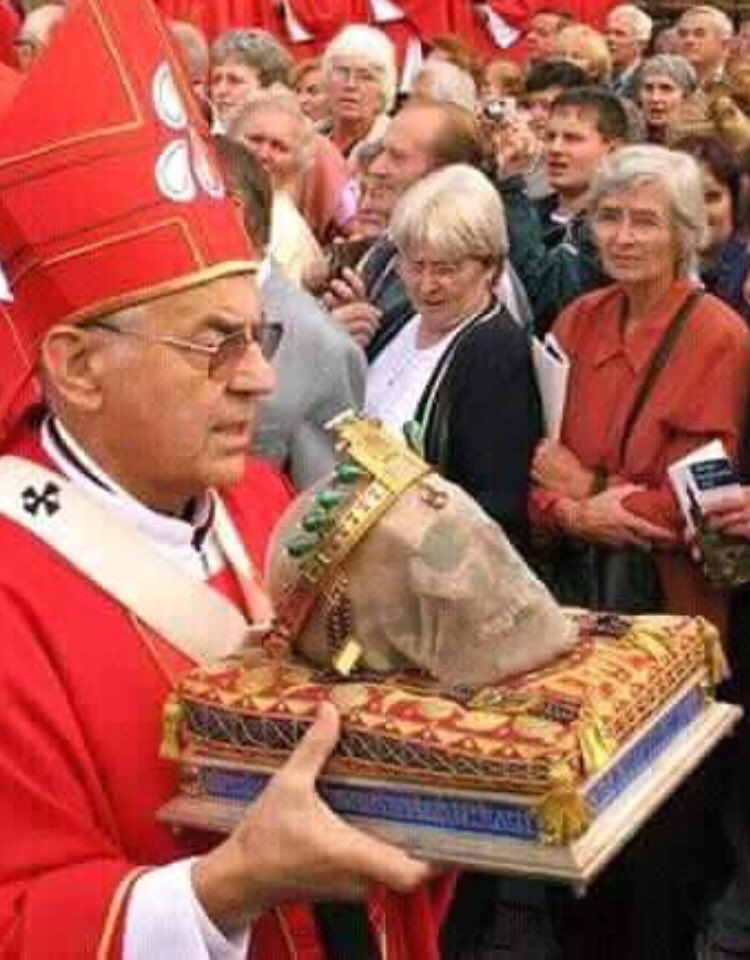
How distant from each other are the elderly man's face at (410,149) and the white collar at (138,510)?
2.85m

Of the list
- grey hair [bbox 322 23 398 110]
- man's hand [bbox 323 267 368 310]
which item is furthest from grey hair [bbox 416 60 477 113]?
man's hand [bbox 323 267 368 310]

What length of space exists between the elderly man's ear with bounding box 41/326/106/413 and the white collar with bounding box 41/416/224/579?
7 cm

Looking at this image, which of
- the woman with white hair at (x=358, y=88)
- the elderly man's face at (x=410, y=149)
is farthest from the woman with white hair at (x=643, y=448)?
the woman with white hair at (x=358, y=88)

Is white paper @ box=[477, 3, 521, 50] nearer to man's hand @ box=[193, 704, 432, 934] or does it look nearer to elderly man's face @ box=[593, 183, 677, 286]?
elderly man's face @ box=[593, 183, 677, 286]

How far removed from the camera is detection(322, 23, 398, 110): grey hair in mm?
7016

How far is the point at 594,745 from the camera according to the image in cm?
185

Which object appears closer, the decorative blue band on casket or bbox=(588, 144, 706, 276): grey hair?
the decorative blue band on casket

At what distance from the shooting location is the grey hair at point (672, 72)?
26.6 ft

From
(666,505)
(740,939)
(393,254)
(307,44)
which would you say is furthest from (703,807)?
(307,44)

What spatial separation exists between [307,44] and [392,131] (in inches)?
271

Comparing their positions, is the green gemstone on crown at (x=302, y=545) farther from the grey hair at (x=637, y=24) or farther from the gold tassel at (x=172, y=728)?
the grey hair at (x=637, y=24)

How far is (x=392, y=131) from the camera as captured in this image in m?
5.20

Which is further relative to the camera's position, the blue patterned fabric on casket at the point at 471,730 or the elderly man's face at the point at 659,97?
the elderly man's face at the point at 659,97

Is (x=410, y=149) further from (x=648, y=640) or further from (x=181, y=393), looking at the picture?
(x=648, y=640)
